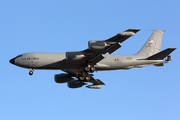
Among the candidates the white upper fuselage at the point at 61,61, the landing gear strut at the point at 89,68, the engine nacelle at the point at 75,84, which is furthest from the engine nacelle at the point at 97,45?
the engine nacelle at the point at 75,84

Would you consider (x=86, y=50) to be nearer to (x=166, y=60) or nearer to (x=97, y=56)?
(x=97, y=56)

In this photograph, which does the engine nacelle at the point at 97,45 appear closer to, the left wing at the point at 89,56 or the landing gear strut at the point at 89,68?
the left wing at the point at 89,56

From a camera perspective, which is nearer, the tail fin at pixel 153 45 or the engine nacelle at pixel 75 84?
the tail fin at pixel 153 45

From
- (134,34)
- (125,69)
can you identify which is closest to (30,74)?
(125,69)

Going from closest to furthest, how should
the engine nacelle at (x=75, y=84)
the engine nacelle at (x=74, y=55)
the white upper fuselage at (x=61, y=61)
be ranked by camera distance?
the engine nacelle at (x=74, y=55) → the white upper fuselage at (x=61, y=61) → the engine nacelle at (x=75, y=84)

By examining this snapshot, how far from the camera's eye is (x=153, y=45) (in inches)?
2509

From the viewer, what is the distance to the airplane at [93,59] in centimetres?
5131

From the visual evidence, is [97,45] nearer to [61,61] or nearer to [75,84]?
[61,61]

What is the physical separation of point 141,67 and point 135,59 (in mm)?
2039

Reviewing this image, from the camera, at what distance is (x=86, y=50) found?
5319 cm

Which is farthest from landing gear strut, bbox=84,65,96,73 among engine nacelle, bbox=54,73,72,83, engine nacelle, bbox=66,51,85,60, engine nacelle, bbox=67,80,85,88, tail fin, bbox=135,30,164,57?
tail fin, bbox=135,30,164,57

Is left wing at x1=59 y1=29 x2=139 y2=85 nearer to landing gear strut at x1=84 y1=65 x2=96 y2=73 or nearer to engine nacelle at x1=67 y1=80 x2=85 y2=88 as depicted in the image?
landing gear strut at x1=84 y1=65 x2=96 y2=73

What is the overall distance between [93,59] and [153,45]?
1472 centimetres

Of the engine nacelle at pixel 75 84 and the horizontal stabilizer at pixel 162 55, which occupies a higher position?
the horizontal stabilizer at pixel 162 55
